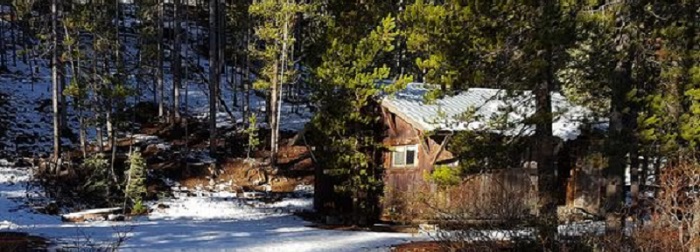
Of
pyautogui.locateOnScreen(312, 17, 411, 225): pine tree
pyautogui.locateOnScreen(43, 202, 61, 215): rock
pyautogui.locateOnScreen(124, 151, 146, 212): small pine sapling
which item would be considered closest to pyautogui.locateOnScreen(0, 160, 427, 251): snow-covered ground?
pyautogui.locateOnScreen(43, 202, 61, 215): rock

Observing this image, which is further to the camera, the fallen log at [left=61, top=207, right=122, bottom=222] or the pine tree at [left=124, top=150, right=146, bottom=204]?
the pine tree at [left=124, top=150, right=146, bottom=204]

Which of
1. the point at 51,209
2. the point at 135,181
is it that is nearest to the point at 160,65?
the point at 135,181

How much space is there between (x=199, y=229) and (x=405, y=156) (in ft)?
22.8

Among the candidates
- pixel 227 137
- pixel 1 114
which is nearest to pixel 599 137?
pixel 227 137

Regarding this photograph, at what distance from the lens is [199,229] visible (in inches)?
689

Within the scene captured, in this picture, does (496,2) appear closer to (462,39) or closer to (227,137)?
(462,39)

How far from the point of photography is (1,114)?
103 ft

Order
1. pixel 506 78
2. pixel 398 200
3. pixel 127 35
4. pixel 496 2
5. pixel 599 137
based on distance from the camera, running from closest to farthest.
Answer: pixel 496 2 → pixel 506 78 → pixel 599 137 → pixel 398 200 → pixel 127 35

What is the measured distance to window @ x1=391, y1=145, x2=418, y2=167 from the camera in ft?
67.1

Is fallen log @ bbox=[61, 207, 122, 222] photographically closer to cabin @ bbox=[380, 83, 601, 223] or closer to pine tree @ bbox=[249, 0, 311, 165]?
cabin @ bbox=[380, 83, 601, 223]

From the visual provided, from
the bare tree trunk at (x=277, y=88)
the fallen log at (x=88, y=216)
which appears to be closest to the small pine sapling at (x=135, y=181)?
the fallen log at (x=88, y=216)

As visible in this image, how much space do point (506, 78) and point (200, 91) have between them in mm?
32898

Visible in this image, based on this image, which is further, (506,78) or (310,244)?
(310,244)

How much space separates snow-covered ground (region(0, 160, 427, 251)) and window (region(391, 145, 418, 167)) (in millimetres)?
3302
